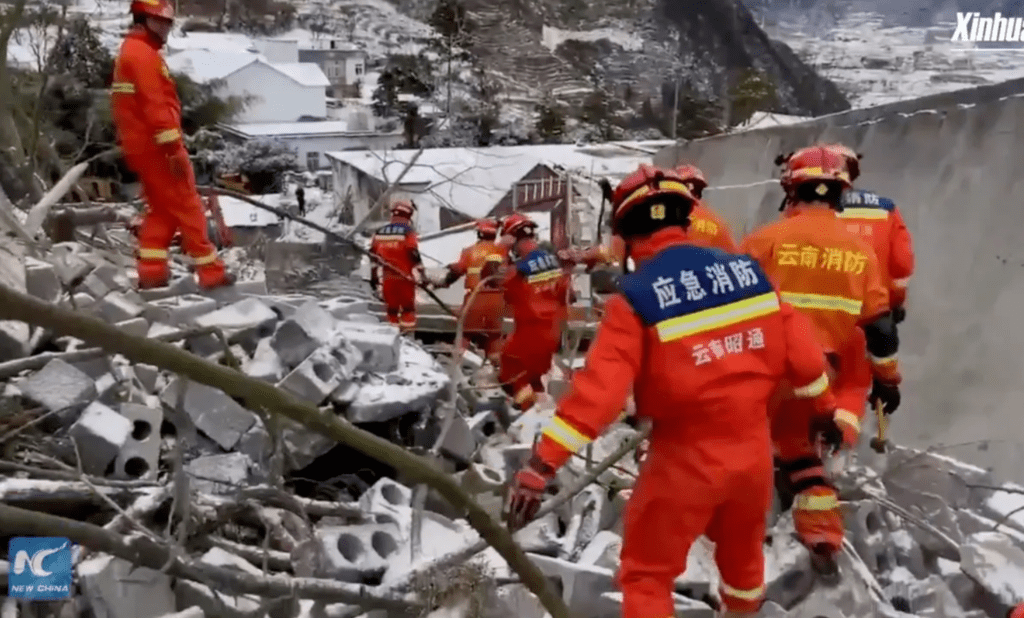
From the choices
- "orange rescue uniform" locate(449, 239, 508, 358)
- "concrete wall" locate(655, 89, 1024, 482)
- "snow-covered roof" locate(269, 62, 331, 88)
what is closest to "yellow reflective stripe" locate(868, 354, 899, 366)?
"concrete wall" locate(655, 89, 1024, 482)

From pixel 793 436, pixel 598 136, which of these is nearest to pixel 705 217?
pixel 793 436

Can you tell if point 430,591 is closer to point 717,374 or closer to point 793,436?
point 717,374

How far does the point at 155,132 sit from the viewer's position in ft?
12.4

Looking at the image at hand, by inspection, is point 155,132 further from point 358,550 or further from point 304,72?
point 304,72

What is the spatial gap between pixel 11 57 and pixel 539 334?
341 inches

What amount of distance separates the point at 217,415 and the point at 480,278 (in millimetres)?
2771

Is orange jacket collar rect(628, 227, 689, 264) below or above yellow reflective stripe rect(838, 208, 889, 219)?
above

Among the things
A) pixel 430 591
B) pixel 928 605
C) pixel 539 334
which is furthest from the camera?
pixel 539 334

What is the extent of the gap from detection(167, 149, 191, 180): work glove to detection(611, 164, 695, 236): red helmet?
7.92 ft

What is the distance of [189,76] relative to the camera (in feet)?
42.2

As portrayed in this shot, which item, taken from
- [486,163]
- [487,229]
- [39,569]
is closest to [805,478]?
[39,569]

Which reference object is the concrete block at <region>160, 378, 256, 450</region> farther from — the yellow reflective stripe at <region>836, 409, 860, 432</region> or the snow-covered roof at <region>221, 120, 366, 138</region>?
the snow-covered roof at <region>221, 120, 366, 138</region>

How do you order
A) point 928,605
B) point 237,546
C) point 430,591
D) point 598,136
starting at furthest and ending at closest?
1. point 598,136
2. point 928,605
3. point 237,546
4. point 430,591

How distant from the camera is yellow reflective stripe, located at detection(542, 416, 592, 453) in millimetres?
2074
